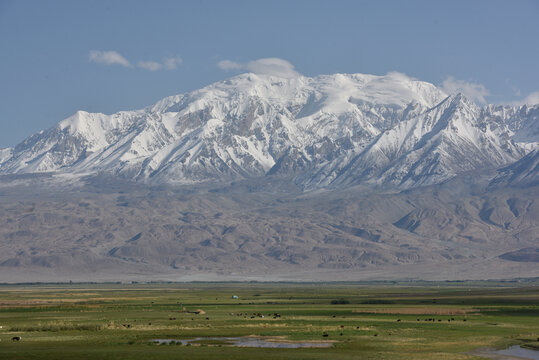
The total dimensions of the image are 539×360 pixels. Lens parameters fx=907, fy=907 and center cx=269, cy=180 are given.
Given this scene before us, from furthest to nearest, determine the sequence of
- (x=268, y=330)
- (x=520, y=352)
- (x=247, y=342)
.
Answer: (x=268, y=330) < (x=247, y=342) < (x=520, y=352)

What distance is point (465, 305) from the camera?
145 meters

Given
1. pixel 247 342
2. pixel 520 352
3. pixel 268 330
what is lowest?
pixel 520 352

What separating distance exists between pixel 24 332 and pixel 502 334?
157ft

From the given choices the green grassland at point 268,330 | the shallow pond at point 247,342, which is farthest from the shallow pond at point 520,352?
the shallow pond at point 247,342

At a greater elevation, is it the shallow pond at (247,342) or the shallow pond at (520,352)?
the shallow pond at (247,342)

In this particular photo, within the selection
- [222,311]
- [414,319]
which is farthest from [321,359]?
[222,311]

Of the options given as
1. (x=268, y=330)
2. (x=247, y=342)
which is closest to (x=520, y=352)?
(x=247, y=342)

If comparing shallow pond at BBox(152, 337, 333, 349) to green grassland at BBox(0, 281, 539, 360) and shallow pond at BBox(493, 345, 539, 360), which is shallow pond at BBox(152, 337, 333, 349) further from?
shallow pond at BBox(493, 345, 539, 360)

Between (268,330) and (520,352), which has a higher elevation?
(268,330)

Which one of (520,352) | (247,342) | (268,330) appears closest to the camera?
(520,352)

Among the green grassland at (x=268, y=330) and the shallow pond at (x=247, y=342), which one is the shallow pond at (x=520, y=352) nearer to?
the green grassland at (x=268, y=330)

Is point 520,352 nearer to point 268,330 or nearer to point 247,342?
point 247,342

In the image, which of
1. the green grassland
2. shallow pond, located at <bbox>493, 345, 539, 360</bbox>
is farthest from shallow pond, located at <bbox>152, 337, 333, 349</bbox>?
shallow pond, located at <bbox>493, 345, 539, 360</bbox>

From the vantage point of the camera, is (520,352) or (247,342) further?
(247,342)
